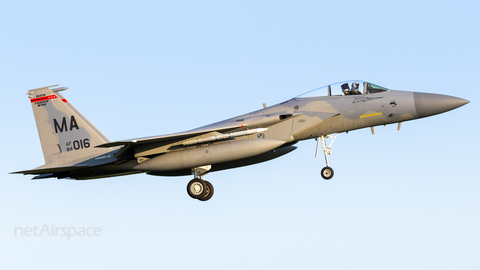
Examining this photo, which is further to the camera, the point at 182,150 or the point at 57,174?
the point at 57,174

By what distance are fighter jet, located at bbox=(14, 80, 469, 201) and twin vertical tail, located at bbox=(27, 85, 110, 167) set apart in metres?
0.03

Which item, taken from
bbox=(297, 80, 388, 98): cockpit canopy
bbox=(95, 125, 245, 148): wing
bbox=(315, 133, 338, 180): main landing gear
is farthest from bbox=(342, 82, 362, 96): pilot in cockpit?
bbox=(95, 125, 245, 148): wing

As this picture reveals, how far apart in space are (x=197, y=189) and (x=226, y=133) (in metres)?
2.30

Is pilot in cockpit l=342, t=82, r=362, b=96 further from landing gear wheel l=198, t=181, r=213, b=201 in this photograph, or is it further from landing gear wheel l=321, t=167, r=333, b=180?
landing gear wheel l=198, t=181, r=213, b=201

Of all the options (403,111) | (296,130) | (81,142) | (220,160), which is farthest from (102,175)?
(403,111)

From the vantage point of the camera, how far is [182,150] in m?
18.7

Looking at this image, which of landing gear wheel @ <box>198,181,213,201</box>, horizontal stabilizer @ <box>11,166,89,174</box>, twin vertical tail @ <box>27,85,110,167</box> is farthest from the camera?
twin vertical tail @ <box>27,85,110,167</box>

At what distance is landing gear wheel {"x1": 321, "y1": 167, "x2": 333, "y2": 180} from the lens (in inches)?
710

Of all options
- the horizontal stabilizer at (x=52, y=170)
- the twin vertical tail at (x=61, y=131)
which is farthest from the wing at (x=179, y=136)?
the horizontal stabilizer at (x=52, y=170)

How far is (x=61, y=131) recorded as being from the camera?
20.0 meters

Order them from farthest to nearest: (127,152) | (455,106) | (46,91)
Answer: (46,91) → (127,152) → (455,106)

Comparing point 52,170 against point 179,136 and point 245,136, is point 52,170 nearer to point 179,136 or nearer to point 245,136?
point 179,136

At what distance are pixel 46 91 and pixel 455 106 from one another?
1392 cm

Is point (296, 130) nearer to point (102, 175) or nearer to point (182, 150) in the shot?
point (182, 150)
